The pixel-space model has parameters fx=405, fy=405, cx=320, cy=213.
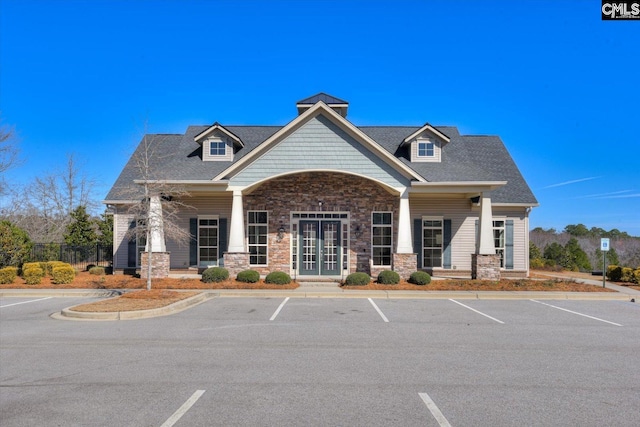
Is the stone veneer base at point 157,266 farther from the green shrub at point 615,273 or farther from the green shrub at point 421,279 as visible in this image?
the green shrub at point 615,273

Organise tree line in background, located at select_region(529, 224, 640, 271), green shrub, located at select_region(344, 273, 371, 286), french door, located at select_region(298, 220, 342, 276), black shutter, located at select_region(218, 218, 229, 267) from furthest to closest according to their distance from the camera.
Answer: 1. tree line in background, located at select_region(529, 224, 640, 271)
2. black shutter, located at select_region(218, 218, 229, 267)
3. french door, located at select_region(298, 220, 342, 276)
4. green shrub, located at select_region(344, 273, 371, 286)

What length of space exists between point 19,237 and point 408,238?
18.0 m

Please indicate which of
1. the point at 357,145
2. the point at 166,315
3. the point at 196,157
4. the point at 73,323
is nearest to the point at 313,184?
the point at 357,145

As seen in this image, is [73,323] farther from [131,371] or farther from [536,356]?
[536,356]

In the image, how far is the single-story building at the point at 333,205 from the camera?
17609 millimetres

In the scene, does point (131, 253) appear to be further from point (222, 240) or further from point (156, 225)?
point (156, 225)

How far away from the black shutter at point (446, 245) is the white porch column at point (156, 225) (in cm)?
1305

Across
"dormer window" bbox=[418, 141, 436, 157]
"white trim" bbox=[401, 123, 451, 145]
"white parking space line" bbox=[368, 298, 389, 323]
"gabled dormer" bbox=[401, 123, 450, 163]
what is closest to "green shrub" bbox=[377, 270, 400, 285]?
"white parking space line" bbox=[368, 298, 389, 323]

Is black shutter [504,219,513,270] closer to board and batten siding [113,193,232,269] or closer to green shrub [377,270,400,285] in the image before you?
green shrub [377,270,400,285]

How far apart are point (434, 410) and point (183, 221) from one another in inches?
672

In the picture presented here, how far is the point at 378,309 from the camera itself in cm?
1229

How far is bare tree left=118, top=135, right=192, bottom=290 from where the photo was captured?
13.8 m

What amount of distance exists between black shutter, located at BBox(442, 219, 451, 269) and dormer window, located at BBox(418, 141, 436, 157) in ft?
11.2

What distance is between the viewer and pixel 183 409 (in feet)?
16.1
